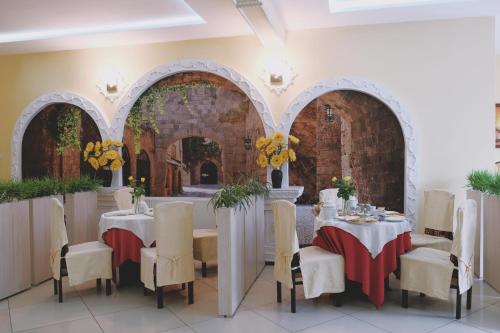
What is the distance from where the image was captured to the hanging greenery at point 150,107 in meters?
6.08

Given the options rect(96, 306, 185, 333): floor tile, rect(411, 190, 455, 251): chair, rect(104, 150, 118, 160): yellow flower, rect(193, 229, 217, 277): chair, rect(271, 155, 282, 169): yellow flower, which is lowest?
rect(96, 306, 185, 333): floor tile

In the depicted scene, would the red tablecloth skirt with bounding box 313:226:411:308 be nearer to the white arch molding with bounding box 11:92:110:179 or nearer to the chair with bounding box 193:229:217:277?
the chair with bounding box 193:229:217:277

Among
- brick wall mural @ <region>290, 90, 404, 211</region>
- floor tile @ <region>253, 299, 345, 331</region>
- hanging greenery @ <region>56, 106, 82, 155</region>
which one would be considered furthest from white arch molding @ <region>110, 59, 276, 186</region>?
floor tile @ <region>253, 299, 345, 331</region>

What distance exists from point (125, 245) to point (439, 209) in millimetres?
3756

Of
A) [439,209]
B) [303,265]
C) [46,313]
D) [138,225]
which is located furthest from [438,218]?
[46,313]

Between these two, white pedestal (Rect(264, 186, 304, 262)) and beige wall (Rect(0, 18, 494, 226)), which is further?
white pedestal (Rect(264, 186, 304, 262))

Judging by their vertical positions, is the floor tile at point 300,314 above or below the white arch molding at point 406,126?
below

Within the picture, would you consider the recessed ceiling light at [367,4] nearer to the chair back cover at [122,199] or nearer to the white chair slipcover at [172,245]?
the white chair slipcover at [172,245]

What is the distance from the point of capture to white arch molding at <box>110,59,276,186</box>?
19.0 ft

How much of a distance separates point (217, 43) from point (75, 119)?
2713 millimetres

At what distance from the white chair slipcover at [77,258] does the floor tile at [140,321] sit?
2.11 feet

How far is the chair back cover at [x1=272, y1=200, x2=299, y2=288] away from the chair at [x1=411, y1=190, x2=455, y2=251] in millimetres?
1610

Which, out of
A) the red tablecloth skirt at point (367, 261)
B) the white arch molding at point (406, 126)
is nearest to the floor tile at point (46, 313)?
the red tablecloth skirt at point (367, 261)

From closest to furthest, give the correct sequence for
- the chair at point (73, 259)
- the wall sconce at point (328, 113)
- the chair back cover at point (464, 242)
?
the chair back cover at point (464, 242) → the chair at point (73, 259) → the wall sconce at point (328, 113)
